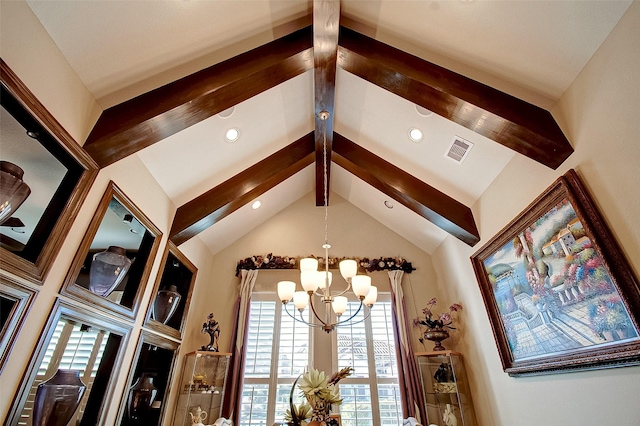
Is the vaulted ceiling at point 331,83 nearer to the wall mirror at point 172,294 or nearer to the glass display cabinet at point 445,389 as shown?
the wall mirror at point 172,294

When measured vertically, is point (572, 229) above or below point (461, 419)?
above

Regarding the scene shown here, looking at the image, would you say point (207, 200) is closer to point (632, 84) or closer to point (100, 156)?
point (100, 156)

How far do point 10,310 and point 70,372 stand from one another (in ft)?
2.52

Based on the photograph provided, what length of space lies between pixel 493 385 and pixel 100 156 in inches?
164

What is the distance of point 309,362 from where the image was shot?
3.96m

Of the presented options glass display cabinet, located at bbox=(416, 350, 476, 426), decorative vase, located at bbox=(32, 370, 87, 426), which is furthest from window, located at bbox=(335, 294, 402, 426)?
decorative vase, located at bbox=(32, 370, 87, 426)

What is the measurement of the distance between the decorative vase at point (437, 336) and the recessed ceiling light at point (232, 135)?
3.36 m

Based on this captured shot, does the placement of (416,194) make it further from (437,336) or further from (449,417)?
(449,417)

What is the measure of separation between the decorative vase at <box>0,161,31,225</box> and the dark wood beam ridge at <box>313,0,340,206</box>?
2209mm

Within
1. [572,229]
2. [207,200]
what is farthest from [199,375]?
[572,229]

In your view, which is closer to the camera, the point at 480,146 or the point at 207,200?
the point at 480,146

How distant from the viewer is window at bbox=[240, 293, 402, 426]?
3.73m

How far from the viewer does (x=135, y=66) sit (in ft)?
7.07

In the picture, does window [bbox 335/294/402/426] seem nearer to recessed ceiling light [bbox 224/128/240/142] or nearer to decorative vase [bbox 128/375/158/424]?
decorative vase [bbox 128/375/158/424]
